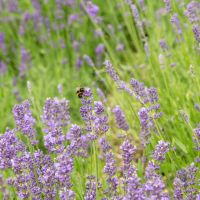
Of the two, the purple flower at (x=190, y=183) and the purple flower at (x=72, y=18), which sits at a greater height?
the purple flower at (x=72, y=18)

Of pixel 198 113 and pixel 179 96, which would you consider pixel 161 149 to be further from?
pixel 179 96

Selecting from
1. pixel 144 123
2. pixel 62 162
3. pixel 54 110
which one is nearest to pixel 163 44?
pixel 144 123

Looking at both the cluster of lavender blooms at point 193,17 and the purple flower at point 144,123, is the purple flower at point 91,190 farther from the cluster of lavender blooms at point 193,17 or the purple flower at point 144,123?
the cluster of lavender blooms at point 193,17

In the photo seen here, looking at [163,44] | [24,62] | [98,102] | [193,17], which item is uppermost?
[24,62]

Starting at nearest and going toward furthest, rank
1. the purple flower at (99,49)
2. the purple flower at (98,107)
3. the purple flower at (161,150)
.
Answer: the purple flower at (161,150)
the purple flower at (98,107)
the purple flower at (99,49)

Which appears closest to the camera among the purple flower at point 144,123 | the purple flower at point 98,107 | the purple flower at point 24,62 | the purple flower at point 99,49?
the purple flower at point 98,107

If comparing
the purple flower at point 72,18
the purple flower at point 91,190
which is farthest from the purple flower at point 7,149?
the purple flower at point 72,18

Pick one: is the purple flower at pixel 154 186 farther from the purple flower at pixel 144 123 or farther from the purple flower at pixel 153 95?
the purple flower at pixel 153 95

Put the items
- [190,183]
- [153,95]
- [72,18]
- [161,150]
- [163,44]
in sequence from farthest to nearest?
1. [72,18]
2. [163,44]
3. [153,95]
4. [190,183]
5. [161,150]

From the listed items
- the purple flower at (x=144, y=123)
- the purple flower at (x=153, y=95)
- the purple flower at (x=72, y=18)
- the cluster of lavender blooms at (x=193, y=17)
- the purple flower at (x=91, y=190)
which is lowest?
the purple flower at (x=91, y=190)

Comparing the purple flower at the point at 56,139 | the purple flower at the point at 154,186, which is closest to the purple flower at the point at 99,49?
the purple flower at the point at 56,139

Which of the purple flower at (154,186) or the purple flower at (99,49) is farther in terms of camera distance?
the purple flower at (99,49)

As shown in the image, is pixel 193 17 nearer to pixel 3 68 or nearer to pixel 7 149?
pixel 7 149
